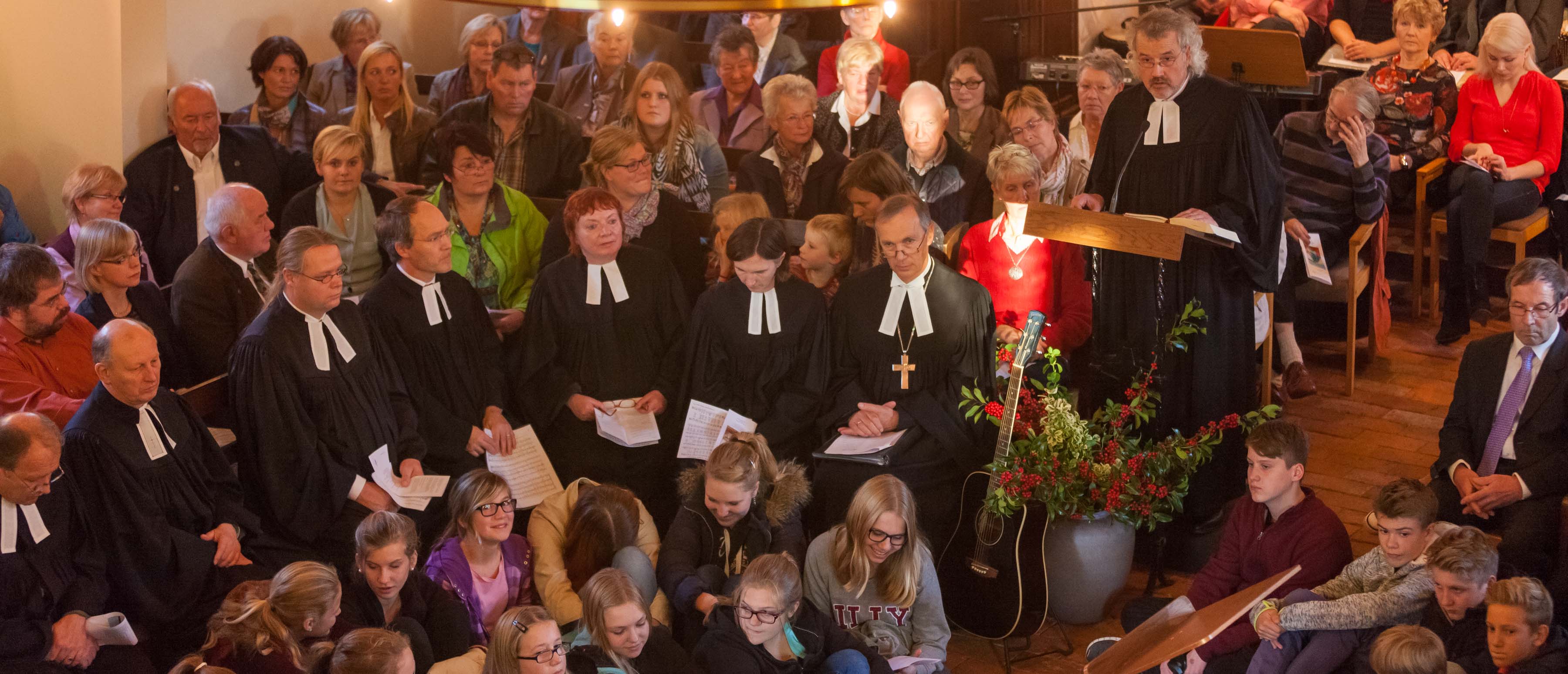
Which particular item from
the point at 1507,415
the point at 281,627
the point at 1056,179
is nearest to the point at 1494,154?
the point at 1056,179

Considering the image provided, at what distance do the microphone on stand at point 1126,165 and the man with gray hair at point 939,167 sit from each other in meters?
0.78

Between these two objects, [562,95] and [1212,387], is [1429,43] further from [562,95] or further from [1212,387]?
[562,95]

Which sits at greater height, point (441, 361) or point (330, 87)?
point (330, 87)

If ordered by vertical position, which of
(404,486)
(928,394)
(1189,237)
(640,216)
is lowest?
(404,486)

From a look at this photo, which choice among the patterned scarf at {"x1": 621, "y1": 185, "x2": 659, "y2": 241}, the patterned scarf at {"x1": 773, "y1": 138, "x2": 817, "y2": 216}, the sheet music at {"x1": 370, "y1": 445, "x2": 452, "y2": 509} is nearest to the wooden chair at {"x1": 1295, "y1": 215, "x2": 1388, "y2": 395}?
the patterned scarf at {"x1": 773, "y1": 138, "x2": 817, "y2": 216}

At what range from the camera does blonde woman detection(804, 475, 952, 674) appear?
428 cm

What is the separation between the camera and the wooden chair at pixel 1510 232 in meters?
6.61

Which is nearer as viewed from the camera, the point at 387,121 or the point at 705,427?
the point at 705,427

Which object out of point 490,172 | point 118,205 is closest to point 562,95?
point 490,172

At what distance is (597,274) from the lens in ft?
17.1

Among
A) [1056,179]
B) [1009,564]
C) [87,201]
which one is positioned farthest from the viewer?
[1056,179]

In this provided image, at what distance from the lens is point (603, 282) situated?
5.21 meters

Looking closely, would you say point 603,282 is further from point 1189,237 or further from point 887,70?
point 887,70

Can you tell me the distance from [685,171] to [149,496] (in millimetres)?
2620
